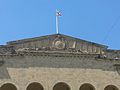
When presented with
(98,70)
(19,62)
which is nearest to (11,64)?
(19,62)

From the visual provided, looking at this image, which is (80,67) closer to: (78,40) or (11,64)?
(78,40)

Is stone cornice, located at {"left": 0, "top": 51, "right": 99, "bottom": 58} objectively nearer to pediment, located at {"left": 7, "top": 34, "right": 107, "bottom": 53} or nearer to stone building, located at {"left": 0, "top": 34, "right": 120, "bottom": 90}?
stone building, located at {"left": 0, "top": 34, "right": 120, "bottom": 90}

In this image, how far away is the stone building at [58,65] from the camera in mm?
36719

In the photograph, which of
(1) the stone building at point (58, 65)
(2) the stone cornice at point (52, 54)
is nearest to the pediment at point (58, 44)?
(1) the stone building at point (58, 65)

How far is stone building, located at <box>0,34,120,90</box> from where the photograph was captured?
120ft

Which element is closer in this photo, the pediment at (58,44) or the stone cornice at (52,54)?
the stone cornice at (52,54)

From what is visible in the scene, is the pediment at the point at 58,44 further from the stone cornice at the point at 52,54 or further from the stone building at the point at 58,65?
the stone cornice at the point at 52,54

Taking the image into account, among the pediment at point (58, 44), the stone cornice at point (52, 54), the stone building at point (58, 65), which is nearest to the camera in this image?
the stone building at point (58, 65)

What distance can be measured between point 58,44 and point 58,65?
1.81 m

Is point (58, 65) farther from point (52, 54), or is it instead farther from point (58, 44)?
point (58, 44)

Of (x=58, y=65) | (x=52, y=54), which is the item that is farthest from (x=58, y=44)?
(x=58, y=65)

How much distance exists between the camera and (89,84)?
37.4 meters

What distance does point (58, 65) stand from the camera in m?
37.7

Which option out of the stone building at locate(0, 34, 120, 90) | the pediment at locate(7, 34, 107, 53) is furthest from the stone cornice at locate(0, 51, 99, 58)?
the pediment at locate(7, 34, 107, 53)
